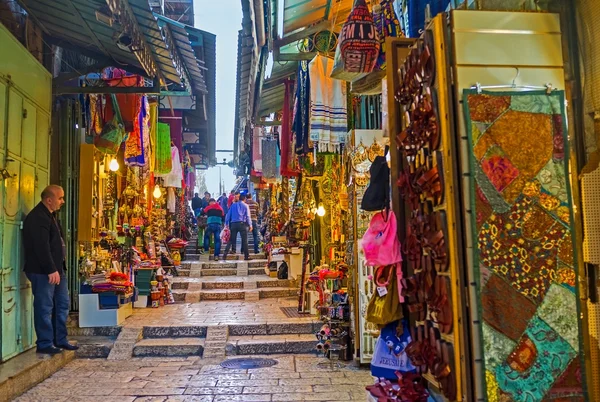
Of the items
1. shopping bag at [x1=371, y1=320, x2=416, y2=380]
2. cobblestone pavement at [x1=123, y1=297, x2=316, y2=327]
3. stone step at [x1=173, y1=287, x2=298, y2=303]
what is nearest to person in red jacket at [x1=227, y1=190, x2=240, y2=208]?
stone step at [x1=173, y1=287, x2=298, y2=303]

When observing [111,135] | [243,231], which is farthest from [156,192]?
[111,135]

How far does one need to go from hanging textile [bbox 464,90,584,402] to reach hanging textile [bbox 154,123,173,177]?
39.5 feet

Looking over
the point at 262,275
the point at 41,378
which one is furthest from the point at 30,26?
the point at 262,275

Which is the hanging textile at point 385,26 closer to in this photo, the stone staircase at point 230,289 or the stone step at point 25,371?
the stone step at point 25,371

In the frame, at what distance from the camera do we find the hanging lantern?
5.01 m

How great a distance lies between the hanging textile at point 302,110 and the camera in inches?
319

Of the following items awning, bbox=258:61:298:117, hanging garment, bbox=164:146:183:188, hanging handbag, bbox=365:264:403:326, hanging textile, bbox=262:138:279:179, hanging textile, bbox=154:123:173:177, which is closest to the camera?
hanging handbag, bbox=365:264:403:326

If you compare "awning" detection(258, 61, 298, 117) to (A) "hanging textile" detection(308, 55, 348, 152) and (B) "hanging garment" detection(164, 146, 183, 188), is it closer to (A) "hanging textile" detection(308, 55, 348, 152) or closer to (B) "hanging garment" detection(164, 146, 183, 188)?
(A) "hanging textile" detection(308, 55, 348, 152)

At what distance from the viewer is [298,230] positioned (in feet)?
41.4

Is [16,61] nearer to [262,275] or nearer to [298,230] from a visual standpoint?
[298,230]

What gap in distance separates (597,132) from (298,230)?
375 inches

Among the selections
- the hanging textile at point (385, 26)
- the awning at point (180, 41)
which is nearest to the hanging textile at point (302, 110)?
the awning at point (180, 41)

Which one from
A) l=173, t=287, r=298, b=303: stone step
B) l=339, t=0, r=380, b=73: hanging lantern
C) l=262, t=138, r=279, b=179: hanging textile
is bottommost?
l=173, t=287, r=298, b=303: stone step

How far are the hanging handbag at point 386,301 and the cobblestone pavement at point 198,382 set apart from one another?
6.74ft
